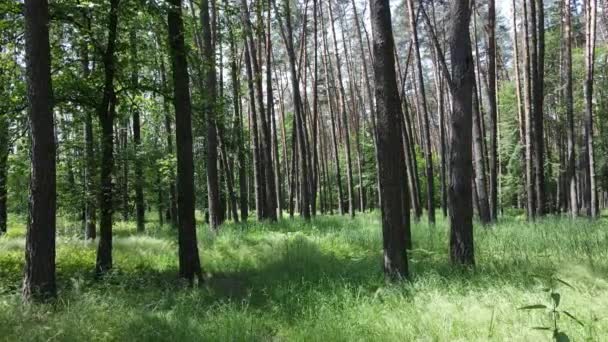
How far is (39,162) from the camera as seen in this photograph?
20.4 ft

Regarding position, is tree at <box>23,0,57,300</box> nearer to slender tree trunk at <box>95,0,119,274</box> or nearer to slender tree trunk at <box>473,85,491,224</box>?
slender tree trunk at <box>95,0,119,274</box>

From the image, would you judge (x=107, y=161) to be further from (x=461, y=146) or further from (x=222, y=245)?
(x=461, y=146)

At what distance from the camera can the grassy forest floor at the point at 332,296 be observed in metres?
4.49

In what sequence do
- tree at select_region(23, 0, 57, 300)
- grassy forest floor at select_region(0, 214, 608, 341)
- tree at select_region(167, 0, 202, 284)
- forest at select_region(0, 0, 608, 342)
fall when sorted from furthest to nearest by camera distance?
tree at select_region(167, 0, 202, 284)
tree at select_region(23, 0, 57, 300)
forest at select_region(0, 0, 608, 342)
grassy forest floor at select_region(0, 214, 608, 341)

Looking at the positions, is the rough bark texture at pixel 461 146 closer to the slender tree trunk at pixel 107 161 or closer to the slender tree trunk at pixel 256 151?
the slender tree trunk at pixel 107 161

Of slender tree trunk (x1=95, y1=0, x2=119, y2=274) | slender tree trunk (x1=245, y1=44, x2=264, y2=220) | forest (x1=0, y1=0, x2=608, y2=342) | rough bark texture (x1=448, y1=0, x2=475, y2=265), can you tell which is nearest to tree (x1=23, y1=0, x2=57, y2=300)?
forest (x1=0, y1=0, x2=608, y2=342)

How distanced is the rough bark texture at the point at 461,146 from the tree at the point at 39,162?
Result: 5742 mm

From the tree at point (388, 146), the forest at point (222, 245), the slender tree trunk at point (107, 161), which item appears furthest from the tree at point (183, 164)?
the tree at point (388, 146)

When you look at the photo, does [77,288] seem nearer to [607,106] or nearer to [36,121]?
[36,121]

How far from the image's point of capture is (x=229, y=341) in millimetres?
4699

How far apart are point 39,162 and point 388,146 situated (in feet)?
15.6

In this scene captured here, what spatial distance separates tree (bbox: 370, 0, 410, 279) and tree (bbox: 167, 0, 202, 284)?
12.3 feet

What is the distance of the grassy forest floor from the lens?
4.49 metres


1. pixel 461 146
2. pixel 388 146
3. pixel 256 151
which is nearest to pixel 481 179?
pixel 461 146
